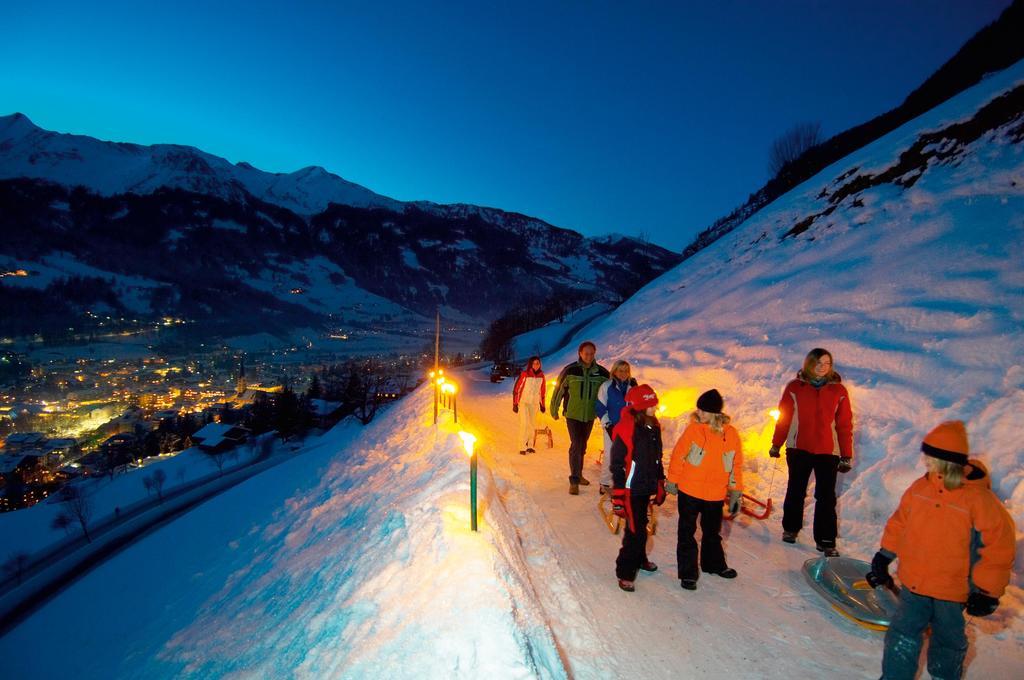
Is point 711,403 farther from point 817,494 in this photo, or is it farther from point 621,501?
point 817,494

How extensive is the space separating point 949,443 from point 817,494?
3.12 meters

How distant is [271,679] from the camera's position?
3.61 m

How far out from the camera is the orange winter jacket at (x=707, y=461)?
4.69 m

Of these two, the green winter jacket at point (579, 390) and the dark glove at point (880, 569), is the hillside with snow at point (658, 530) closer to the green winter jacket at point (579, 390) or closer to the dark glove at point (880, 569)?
the dark glove at point (880, 569)

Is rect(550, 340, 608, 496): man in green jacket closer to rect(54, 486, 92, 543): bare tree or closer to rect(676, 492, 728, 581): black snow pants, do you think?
rect(676, 492, 728, 581): black snow pants

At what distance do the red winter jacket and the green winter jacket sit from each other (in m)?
2.63

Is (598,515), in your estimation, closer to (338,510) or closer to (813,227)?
(338,510)

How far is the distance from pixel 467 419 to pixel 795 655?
10.3 m

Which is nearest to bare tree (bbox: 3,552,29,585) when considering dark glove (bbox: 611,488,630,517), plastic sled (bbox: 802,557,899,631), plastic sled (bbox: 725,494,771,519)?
dark glove (bbox: 611,488,630,517)

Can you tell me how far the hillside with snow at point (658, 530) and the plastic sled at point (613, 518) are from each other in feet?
0.64

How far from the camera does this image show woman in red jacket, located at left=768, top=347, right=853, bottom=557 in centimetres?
551

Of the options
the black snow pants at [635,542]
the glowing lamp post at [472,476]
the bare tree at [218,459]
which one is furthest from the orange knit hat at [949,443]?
the bare tree at [218,459]

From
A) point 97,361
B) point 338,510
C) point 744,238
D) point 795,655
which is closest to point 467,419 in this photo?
point 338,510

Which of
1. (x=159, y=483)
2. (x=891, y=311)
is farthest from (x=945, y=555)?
(x=159, y=483)
